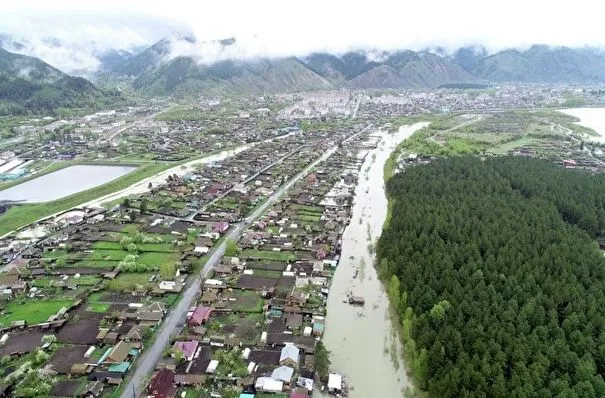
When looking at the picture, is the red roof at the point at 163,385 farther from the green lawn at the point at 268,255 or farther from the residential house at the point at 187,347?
the green lawn at the point at 268,255

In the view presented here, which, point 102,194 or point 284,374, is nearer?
point 284,374

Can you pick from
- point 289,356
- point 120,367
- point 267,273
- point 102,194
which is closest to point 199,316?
point 120,367

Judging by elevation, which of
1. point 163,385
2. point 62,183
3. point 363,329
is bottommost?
point 363,329

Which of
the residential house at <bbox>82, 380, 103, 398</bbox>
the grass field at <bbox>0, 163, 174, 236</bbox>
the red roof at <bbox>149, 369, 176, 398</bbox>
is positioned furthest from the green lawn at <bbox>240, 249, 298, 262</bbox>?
the grass field at <bbox>0, 163, 174, 236</bbox>

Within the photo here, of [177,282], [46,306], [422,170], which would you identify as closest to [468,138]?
[422,170]

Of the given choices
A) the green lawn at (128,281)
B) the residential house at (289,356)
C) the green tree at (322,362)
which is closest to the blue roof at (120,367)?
the residential house at (289,356)

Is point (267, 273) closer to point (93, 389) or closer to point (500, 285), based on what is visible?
point (93, 389)

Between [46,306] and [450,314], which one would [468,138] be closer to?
[450,314]
